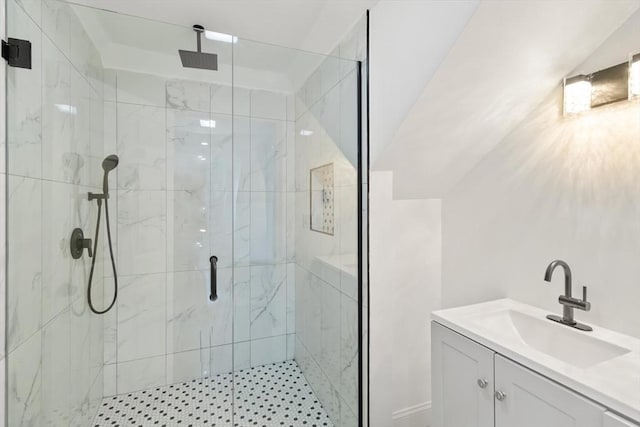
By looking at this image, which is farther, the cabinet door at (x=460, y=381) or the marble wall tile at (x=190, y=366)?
Answer: the marble wall tile at (x=190, y=366)

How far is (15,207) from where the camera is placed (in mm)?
1177

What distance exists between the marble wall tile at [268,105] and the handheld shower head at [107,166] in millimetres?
815

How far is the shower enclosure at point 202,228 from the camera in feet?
5.03

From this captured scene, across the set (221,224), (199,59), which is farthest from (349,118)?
(221,224)

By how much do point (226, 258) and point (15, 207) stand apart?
104cm

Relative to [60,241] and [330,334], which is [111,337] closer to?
[60,241]

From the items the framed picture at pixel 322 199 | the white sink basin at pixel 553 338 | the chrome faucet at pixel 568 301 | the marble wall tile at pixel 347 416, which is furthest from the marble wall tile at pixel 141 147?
the chrome faucet at pixel 568 301

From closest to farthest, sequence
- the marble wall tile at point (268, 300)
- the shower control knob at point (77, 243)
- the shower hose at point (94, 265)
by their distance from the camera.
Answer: the shower control knob at point (77, 243) < the shower hose at point (94, 265) < the marble wall tile at point (268, 300)

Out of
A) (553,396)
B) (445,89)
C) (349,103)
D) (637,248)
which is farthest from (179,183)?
(637,248)

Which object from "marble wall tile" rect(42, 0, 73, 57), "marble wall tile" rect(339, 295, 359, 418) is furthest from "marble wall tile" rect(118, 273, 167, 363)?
"marble wall tile" rect(42, 0, 73, 57)

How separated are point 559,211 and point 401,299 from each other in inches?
→ 36.0

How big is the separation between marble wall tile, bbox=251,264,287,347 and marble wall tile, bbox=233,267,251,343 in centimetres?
3

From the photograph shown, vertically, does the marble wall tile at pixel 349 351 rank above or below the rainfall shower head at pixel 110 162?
below

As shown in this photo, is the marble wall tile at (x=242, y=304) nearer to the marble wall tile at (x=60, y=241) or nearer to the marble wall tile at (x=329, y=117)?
the marble wall tile at (x=60, y=241)
